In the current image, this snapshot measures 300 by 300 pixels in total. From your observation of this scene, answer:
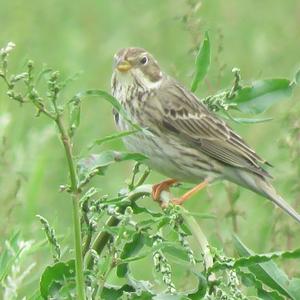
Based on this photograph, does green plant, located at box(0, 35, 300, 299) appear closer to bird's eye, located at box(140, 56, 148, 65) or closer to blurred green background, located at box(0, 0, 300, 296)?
blurred green background, located at box(0, 0, 300, 296)

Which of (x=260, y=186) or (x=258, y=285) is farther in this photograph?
(x=260, y=186)

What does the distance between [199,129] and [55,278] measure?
2.58 meters

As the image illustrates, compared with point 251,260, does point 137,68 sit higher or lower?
higher

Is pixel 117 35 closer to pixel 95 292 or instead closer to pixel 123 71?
pixel 123 71

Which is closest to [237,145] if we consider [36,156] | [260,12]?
[36,156]

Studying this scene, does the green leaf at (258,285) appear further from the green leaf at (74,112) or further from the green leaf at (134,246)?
the green leaf at (74,112)

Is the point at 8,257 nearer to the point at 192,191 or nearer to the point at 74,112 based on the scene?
the point at 74,112

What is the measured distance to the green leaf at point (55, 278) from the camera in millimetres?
2699

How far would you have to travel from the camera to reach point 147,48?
311 inches

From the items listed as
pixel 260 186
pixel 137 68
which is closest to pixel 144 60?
pixel 137 68

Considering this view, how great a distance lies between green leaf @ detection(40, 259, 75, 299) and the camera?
2699 mm

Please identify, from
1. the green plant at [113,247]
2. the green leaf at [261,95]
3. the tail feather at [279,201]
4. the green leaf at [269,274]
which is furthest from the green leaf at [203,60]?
the tail feather at [279,201]

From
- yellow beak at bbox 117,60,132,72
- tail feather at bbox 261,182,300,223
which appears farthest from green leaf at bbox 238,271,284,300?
yellow beak at bbox 117,60,132,72

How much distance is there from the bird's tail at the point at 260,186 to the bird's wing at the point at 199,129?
0.24ft
